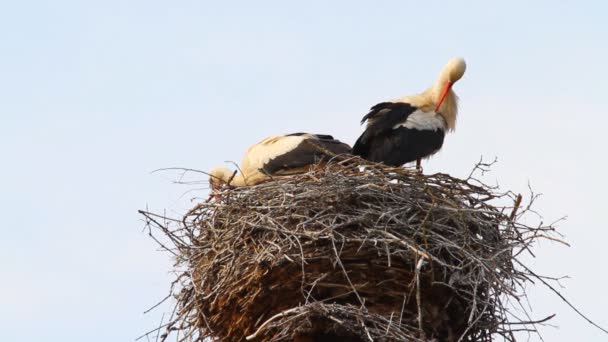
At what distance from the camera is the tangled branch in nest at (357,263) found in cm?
725

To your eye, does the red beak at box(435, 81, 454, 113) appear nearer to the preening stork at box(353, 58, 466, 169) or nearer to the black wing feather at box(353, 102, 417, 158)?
the preening stork at box(353, 58, 466, 169)

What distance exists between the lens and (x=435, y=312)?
7391 millimetres

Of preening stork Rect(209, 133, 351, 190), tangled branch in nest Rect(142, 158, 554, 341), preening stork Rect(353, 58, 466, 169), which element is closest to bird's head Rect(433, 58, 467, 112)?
preening stork Rect(353, 58, 466, 169)

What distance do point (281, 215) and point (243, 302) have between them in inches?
20.2

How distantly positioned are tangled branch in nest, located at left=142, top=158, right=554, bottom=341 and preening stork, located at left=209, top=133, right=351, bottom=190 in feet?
4.56

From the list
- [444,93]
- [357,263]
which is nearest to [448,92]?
[444,93]

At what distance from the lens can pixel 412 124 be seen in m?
9.70

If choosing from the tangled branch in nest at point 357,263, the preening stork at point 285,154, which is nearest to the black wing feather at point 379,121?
the preening stork at point 285,154

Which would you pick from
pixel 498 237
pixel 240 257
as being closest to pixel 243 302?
pixel 240 257

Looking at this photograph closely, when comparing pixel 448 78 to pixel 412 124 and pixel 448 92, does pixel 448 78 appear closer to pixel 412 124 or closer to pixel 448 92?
pixel 448 92

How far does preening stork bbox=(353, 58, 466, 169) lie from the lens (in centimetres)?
959

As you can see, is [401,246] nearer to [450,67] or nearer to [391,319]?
[391,319]

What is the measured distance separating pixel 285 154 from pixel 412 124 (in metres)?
0.94

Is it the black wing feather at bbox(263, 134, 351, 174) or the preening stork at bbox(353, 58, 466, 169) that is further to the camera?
the preening stork at bbox(353, 58, 466, 169)
